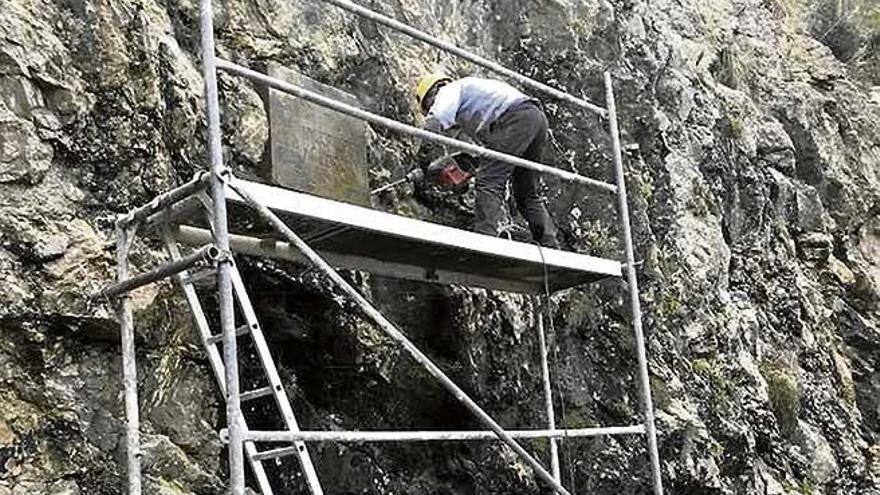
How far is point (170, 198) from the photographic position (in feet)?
14.2

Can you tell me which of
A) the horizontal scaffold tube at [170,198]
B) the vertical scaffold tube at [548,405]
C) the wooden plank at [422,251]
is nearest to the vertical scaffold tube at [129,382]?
the horizontal scaffold tube at [170,198]

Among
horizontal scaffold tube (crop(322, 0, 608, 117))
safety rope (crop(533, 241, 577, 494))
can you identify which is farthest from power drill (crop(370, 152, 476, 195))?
horizontal scaffold tube (crop(322, 0, 608, 117))

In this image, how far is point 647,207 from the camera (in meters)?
8.61

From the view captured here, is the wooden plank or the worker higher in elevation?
the worker

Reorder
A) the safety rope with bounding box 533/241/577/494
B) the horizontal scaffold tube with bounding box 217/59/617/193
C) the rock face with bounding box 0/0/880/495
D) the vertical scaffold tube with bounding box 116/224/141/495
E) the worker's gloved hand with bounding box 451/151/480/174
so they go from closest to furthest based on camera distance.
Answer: the horizontal scaffold tube with bounding box 217/59/617/193 < the vertical scaffold tube with bounding box 116/224/141/495 < the rock face with bounding box 0/0/880/495 < the worker's gloved hand with bounding box 451/151/480/174 < the safety rope with bounding box 533/241/577/494

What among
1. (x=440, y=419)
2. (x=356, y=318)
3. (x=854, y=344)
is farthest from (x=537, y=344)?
(x=854, y=344)

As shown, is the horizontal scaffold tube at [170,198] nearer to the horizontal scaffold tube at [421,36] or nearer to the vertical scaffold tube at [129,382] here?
the vertical scaffold tube at [129,382]

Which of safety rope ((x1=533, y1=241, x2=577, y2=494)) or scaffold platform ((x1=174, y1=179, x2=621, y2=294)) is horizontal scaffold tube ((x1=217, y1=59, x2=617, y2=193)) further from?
safety rope ((x1=533, y1=241, x2=577, y2=494))

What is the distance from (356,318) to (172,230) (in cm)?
166

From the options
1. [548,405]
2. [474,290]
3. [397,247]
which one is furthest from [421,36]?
[548,405]

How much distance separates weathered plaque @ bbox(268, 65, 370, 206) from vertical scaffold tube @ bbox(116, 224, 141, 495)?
0.92m

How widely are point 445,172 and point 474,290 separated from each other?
820mm

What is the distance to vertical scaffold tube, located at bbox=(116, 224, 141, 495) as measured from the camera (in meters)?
4.39

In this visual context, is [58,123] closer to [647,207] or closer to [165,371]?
[165,371]
